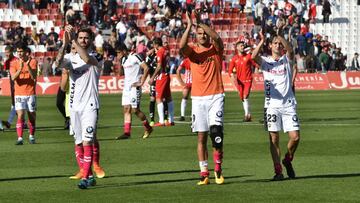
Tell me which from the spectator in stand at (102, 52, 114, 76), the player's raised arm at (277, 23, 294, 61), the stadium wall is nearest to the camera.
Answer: the player's raised arm at (277, 23, 294, 61)

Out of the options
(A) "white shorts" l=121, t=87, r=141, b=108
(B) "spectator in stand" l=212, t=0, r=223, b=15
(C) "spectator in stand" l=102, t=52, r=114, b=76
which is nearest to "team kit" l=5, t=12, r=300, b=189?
(A) "white shorts" l=121, t=87, r=141, b=108

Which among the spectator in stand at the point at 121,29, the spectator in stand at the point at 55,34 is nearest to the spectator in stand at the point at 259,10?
the spectator in stand at the point at 121,29

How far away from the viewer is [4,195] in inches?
583

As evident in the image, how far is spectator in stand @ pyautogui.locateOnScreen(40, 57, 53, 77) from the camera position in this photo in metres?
53.1

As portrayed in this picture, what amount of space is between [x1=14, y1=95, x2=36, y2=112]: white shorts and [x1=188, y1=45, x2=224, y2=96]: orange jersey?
29.6 ft

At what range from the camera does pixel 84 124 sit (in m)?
15.6

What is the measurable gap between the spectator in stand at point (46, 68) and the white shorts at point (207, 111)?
124 feet

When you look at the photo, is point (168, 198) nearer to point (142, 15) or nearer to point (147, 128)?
point (147, 128)

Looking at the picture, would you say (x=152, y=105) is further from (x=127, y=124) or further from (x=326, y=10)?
(x=326, y=10)

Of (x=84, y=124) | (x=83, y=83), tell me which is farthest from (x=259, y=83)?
(x=84, y=124)

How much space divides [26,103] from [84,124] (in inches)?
351

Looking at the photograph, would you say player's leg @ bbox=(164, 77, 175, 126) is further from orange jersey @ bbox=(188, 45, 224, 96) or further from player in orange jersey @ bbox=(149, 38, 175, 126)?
orange jersey @ bbox=(188, 45, 224, 96)

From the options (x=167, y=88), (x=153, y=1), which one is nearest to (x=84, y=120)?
(x=167, y=88)

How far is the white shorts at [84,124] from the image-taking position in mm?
15555
